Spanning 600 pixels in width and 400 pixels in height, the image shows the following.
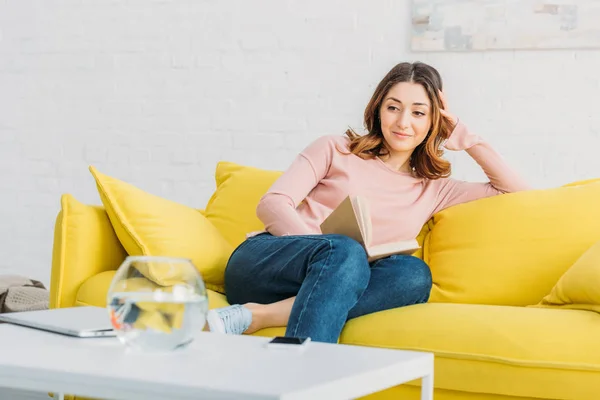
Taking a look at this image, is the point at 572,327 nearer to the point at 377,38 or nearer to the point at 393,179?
the point at 393,179

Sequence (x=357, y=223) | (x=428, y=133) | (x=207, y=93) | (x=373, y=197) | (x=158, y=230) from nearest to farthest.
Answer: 1. (x=357, y=223)
2. (x=158, y=230)
3. (x=373, y=197)
4. (x=428, y=133)
5. (x=207, y=93)

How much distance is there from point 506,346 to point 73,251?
1.21 metres

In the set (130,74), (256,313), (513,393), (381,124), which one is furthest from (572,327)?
(130,74)

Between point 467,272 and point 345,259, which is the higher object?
point 345,259

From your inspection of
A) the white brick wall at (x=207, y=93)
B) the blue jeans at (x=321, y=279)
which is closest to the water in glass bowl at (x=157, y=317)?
the blue jeans at (x=321, y=279)

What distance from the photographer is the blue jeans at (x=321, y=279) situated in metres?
1.97

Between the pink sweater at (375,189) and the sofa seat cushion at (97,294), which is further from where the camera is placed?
the pink sweater at (375,189)

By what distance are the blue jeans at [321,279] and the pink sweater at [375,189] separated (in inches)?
5.1

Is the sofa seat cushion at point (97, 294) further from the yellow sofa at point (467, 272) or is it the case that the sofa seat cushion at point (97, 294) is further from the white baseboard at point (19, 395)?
the white baseboard at point (19, 395)

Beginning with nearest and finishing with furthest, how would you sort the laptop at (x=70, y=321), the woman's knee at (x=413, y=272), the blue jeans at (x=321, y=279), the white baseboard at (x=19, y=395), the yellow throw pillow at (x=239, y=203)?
the laptop at (x=70, y=321)
the blue jeans at (x=321, y=279)
the woman's knee at (x=413, y=272)
the yellow throw pillow at (x=239, y=203)
the white baseboard at (x=19, y=395)

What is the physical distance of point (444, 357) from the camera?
208 centimetres

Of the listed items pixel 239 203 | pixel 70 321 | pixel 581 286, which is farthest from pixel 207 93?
pixel 70 321

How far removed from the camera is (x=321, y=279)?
6.66 feet

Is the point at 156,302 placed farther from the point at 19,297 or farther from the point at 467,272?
the point at 19,297
